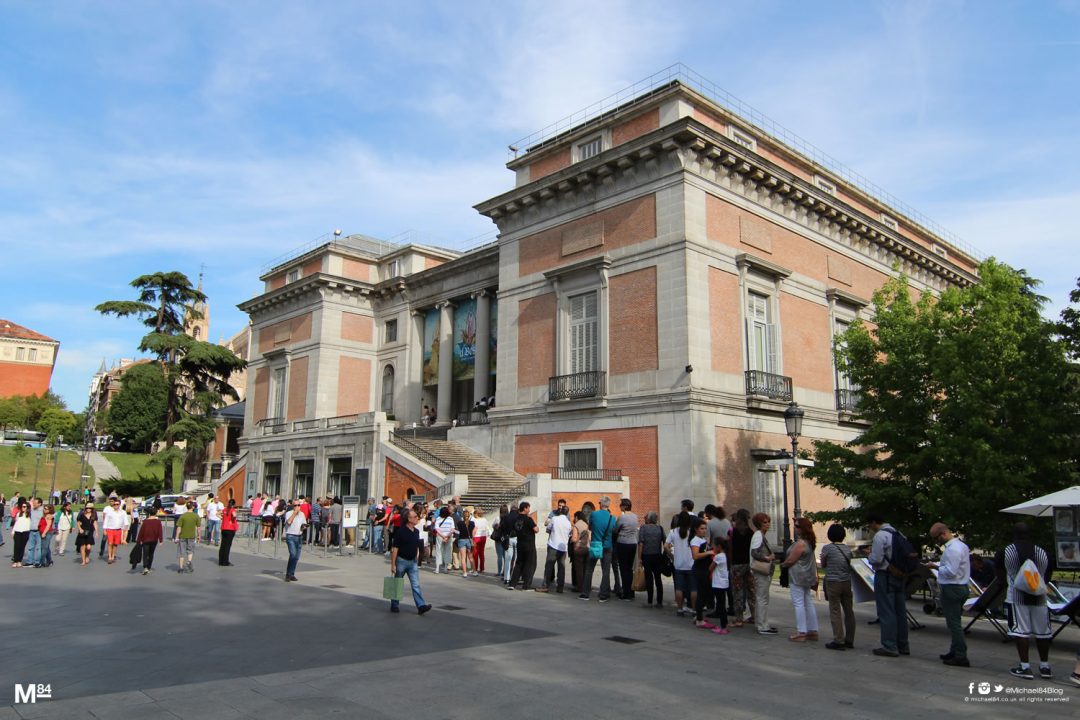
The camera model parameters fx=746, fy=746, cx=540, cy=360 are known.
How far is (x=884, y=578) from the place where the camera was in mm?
9305

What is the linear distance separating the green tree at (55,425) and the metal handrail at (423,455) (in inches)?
2587

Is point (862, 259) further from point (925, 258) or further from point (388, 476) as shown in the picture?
point (388, 476)

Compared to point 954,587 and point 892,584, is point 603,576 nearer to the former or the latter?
point 892,584

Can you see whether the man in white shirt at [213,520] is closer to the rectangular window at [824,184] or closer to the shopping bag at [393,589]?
the shopping bag at [393,589]

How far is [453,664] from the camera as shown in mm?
7887

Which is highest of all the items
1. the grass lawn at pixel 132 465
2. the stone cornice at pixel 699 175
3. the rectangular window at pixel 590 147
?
the rectangular window at pixel 590 147

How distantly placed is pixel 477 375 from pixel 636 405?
12.0 m

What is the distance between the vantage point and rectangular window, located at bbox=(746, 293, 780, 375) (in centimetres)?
2456

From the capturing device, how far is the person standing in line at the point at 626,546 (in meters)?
13.1

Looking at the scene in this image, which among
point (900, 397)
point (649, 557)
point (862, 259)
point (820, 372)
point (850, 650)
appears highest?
point (862, 259)

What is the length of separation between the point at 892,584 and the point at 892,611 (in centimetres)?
32

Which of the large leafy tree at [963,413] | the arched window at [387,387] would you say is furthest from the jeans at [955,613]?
the arched window at [387,387]

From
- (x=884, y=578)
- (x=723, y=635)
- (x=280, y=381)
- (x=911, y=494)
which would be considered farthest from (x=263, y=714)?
(x=280, y=381)

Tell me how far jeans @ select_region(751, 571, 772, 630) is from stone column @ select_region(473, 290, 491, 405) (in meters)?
22.7
